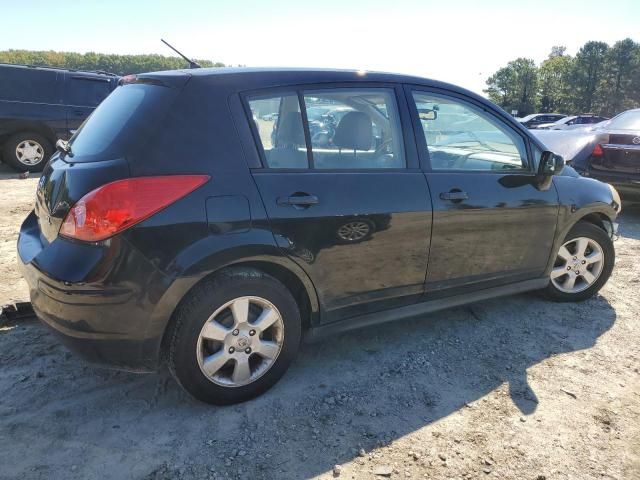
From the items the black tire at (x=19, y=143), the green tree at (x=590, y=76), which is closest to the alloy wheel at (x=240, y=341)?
the black tire at (x=19, y=143)

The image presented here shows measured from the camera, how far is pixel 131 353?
2.34 m

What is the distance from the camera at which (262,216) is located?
8.05ft

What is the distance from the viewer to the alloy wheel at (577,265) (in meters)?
3.99

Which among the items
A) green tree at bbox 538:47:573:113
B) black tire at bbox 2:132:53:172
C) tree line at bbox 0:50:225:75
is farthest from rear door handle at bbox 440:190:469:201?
tree line at bbox 0:50:225:75

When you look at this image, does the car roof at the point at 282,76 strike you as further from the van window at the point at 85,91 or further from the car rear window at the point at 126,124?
the van window at the point at 85,91

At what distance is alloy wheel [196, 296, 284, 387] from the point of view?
2484 mm

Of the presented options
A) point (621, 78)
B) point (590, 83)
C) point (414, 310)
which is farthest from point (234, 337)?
point (621, 78)

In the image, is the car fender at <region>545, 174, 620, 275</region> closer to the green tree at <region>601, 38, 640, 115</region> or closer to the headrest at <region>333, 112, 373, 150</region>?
the headrest at <region>333, 112, 373, 150</region>

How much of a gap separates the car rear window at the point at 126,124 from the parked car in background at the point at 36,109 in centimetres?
755

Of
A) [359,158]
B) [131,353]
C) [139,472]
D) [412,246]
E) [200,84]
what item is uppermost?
[200,84]

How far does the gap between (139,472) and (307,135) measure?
1841mm

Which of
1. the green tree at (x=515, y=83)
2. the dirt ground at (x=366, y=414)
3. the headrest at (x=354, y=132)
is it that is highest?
the green tree at (x=515, y=83)

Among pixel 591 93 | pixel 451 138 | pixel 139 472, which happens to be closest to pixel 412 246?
pixel 451 138

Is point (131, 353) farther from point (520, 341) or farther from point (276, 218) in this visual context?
point (520, 341)
